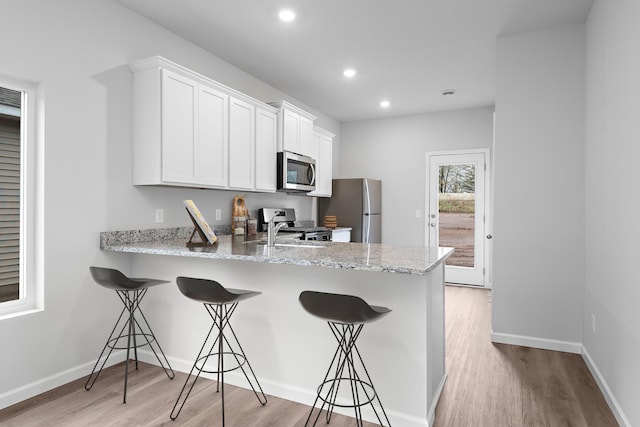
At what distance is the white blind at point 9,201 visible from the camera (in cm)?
240

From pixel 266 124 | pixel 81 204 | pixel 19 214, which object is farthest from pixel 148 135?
pixel 266 124

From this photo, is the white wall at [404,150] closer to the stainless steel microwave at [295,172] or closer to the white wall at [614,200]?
the stainless steel microwave at [295,172]

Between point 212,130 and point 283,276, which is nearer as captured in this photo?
point 283,276

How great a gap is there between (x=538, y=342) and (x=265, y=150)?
117 inches

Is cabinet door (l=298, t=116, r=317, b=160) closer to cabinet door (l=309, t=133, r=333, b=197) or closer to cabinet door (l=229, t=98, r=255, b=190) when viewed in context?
cabinet door (l=309, t=133, r=333, b=197)

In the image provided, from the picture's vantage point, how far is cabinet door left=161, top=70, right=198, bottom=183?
291 centimetres

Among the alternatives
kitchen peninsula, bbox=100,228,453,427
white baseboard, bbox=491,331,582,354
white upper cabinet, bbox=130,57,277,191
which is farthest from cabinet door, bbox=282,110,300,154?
white baseboard, bbox=491,331,582,354

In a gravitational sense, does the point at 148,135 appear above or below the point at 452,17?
below

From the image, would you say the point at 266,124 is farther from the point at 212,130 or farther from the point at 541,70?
the point at 541,70

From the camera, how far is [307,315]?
7.82ft

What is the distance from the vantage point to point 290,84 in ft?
15.5

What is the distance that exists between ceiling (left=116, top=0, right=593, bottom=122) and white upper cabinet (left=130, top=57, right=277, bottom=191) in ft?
1.57

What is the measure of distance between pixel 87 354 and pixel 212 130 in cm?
187

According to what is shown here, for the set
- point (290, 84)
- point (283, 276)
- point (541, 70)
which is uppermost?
point (290, 84)
